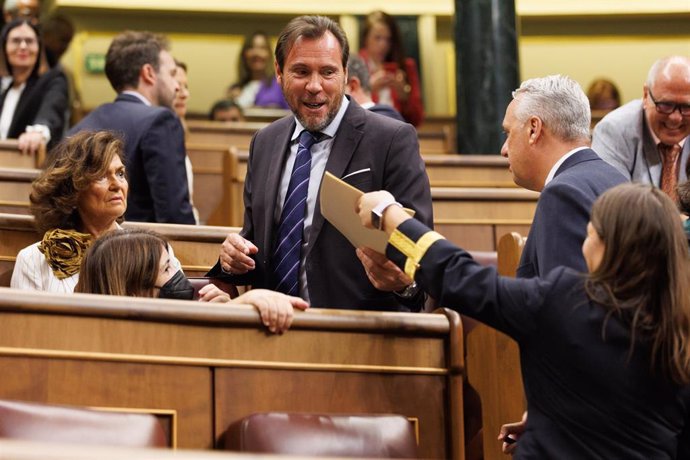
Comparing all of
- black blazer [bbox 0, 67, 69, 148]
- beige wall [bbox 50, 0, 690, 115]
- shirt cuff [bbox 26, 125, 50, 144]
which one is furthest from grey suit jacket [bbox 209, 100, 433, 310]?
beige wall [bbox 50, 0, 690, 115]

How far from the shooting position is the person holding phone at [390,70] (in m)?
6.54

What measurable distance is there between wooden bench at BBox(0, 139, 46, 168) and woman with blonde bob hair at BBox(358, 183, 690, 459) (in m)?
3.03

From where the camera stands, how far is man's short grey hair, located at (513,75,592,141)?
2.95m

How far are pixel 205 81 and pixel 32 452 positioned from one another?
7.87 meters

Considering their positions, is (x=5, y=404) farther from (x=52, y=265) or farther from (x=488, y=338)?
(x=488, y=338)

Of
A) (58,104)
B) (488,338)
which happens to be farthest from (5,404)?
(58,104)

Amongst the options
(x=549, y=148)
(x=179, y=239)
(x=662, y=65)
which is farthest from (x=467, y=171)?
(x=549, y=148)

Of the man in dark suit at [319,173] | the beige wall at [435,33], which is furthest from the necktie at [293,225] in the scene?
the beige wall at [435,33]

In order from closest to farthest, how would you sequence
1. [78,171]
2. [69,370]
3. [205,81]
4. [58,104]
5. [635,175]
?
[69,370] < [78,171] < [635,175] < [58,104] < [205,81]

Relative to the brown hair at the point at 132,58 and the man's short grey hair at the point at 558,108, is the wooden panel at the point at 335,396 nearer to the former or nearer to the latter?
the man's short grey hair at the point at 558,108

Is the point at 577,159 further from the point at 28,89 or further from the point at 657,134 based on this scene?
the point at 28,89

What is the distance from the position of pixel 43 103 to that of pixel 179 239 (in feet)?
5.97

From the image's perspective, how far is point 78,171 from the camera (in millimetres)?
3416

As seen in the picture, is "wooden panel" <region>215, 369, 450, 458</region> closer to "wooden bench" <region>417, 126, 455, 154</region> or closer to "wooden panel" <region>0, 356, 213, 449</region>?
"wooden panel" <region>0, 356, 213, 449</region>
